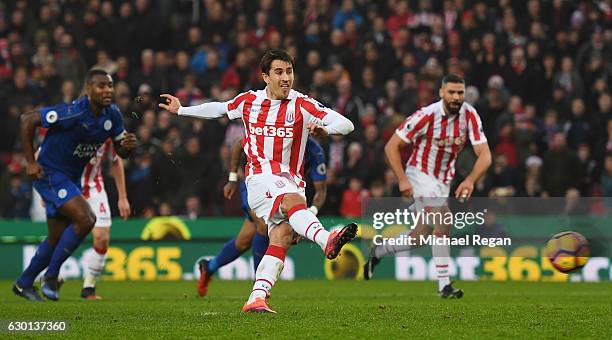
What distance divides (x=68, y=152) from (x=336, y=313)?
410 cm

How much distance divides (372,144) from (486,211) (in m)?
2.88

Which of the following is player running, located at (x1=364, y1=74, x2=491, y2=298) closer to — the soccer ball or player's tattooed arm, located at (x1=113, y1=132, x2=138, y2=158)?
the soccer ball

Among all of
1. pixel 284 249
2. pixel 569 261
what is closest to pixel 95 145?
pixel 284 249

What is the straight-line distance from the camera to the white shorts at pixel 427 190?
13.8 meters

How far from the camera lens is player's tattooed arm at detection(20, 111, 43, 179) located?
12.2 m

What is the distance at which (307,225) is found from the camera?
9750 millimetres

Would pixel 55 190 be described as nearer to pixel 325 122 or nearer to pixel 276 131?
pixel 276 131

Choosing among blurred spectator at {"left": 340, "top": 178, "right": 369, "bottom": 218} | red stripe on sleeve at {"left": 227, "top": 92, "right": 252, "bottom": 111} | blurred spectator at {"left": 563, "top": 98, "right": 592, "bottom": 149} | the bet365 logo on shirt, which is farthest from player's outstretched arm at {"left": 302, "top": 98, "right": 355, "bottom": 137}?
blurred spectator at {"left": 563, "top": 98, "right": 592, "bottom": 149}

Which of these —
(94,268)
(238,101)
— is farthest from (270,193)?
(94,268)

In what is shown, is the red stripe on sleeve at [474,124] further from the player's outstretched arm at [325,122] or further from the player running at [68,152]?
the player running at [68,152]

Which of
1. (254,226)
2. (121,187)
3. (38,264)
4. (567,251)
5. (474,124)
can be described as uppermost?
(474,124)

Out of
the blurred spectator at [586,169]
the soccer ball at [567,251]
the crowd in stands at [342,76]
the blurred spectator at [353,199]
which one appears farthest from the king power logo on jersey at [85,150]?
the blurred spectator at [586,169]

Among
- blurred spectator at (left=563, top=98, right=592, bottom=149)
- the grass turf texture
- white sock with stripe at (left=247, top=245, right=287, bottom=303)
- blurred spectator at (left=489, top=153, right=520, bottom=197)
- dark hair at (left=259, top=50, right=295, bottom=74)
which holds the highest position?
blurred spectator at (left=563, top=98, right=592, bottom=149)

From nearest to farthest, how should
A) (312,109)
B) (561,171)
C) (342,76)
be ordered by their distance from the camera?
(312,109) < (561,171) < (342,76)
